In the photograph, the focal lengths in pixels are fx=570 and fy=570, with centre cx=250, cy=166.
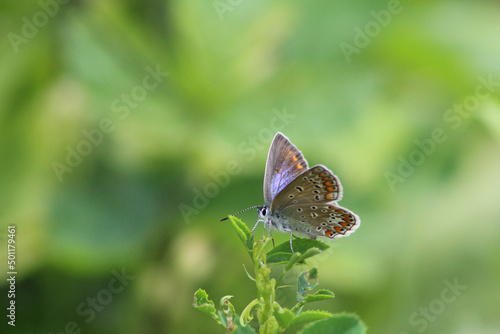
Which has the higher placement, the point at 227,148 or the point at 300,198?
the point at 300,198

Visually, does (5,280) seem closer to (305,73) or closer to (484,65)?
(305,73)

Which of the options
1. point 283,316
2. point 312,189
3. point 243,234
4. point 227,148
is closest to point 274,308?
point 283,316

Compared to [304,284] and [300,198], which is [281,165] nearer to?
[300,198]

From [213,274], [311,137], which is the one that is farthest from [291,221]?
[311,137]

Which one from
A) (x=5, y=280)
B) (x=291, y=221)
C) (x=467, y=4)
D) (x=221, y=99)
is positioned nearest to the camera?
(x=291, y=221)

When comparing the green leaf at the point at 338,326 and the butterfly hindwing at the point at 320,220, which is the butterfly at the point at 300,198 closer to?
the butterfly hindwing at the point at 320,220

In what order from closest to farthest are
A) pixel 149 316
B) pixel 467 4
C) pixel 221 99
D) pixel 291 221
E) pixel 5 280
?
1. pixel 291 221
2. pixel 5 280
3. pixel 149 316
4. pixel 221 99
5. pixel 467 4

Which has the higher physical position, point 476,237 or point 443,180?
point 443,180
